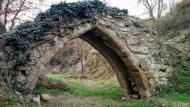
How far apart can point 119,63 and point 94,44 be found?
1020 millimetres

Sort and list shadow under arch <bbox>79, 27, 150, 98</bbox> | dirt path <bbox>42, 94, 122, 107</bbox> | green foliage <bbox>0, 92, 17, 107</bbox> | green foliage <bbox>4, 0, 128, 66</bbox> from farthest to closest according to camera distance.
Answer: shadow under arch <bbox>79, 27, 150, 98</bbox>, dirt path <bbox>42, 94, 122, 107</bbox>, green foliage <bbox>4, 0, 128, 66</bbox>, green foliage <bbox>0, 92, 17, 107</bbox>

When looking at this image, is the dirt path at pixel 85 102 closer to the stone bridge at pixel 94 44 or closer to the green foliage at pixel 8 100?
the stone bridge at pixel 94 44

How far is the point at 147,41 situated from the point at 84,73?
999cm

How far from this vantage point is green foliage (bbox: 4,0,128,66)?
7793 millimetres

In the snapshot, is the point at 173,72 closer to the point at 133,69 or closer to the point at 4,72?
the point at 133,69

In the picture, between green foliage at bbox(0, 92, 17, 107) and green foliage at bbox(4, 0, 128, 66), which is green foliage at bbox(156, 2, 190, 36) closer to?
green foliage at bbox(4, 0, 128, 66)

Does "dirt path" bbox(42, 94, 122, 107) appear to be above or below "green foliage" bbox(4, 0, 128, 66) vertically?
below

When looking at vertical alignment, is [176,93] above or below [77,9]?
below

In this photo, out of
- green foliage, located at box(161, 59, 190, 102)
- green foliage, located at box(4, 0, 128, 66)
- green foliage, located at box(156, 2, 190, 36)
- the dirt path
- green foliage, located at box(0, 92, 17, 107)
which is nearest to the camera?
green foliage, located at box(0, 92, 17, 107)

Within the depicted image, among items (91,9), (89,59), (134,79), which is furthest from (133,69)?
(89,59)

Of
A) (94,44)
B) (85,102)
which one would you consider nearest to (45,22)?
(94,44)

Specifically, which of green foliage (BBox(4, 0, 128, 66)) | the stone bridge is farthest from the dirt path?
green foliage (BBox(4, 0, 128, 66))

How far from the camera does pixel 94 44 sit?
10297 mm

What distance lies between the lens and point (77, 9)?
8836mm
